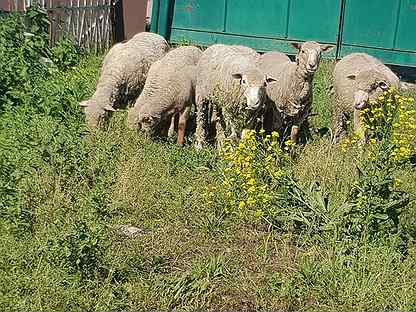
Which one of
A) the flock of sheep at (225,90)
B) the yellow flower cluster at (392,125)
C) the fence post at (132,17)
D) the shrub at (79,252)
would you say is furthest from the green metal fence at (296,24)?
the shrub at (79,252)

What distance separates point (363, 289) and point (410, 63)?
11240 mm

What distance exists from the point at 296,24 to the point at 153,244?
1059 cm

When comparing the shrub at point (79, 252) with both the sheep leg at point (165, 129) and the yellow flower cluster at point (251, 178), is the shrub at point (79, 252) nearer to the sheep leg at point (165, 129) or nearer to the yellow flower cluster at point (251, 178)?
the yellow flower cluster at point (251, 178)


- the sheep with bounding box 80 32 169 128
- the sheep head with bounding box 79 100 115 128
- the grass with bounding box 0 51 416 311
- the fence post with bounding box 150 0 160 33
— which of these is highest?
the fence post with bounding box 150 0 160 33

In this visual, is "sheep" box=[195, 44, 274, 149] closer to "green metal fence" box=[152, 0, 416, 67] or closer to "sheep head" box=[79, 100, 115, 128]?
"sheep head" box=[79, 100, 115, 128]

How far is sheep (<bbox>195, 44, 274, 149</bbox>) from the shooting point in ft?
29.5

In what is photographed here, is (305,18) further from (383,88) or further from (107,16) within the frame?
(383,88)

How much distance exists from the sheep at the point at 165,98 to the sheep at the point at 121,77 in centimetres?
40

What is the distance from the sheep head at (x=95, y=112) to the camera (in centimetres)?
950

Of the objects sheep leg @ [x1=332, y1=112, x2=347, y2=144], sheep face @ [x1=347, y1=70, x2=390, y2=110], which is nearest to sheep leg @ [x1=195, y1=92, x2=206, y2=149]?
sheep leg @ [x1=332, y1=112, x2=347, y2=144]

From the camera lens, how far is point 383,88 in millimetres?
9492

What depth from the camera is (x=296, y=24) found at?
16.2m

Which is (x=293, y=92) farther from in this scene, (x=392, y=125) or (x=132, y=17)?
(x=132, y=17)

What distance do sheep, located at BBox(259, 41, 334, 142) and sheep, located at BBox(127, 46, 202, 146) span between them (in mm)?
1107
